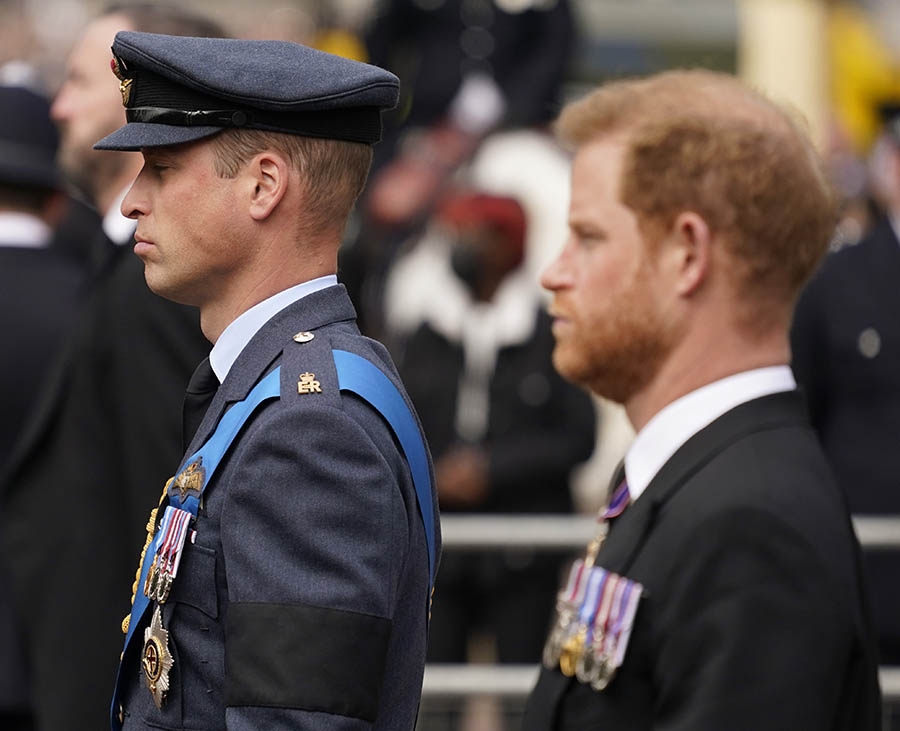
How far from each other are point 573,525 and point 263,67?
353 centimetres

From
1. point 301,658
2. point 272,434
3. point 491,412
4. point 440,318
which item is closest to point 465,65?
point 440,318

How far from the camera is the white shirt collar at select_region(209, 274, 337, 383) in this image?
2566 mm

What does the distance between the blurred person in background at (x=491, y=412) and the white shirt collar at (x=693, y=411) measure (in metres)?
2.96

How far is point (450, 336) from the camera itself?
6.66 m

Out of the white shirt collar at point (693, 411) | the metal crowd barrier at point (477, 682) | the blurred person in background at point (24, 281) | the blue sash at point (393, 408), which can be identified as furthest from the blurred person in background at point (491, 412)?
the blue sash at point (393, 408)

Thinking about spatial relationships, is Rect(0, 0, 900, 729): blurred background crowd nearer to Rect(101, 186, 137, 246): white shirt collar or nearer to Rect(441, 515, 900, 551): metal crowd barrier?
Rect(101, 186, 137, 246): white shirt collar

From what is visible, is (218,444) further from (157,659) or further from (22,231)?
(22,231)

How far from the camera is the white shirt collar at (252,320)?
257 cm

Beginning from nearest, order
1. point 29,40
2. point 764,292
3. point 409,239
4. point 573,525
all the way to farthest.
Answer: point 764,292, point 573,525, point 409,239, point 29,40

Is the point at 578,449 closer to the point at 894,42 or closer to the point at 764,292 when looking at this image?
the point at 764,292

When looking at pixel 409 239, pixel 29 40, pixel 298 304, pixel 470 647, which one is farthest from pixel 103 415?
pixel 29 40

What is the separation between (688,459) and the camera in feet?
9.54

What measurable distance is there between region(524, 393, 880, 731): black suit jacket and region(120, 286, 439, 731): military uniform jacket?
0.44m

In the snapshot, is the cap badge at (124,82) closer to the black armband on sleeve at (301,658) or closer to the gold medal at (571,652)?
the black armband on sleeve at (301,658)
